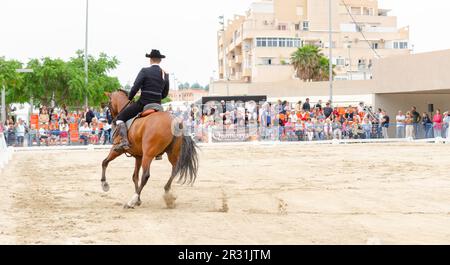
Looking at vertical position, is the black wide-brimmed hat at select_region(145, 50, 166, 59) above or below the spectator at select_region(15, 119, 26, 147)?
above

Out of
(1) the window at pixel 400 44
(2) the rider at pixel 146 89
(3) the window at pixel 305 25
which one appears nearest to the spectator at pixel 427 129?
(2) the rider at pixel 146 89

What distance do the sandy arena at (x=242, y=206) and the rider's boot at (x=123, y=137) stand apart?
91cm

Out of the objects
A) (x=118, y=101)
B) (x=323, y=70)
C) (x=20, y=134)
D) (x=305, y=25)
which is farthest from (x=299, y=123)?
(x=305, y=25)

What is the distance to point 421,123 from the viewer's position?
34.6m

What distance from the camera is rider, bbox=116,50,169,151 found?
36.6ft

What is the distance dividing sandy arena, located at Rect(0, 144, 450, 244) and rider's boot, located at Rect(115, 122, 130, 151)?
0.91m

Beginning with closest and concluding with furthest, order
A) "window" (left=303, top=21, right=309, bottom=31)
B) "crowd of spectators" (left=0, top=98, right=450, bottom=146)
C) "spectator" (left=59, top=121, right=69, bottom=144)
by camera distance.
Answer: "crowd of spectators" (left=0, top=98, right=450, bottom=146) → "spectator" (left=59, top=121, right=69, bottom=144) → "window" (left=303, top=21, right=309, bottom=31)

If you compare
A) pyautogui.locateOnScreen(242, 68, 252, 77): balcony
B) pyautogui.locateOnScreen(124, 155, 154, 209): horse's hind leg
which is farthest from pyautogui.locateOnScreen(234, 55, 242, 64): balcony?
pyautogui.locateOnScreen(124, 155, 154, 209): horse's hind leg

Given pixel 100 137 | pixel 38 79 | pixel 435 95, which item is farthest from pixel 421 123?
pixel 38 79

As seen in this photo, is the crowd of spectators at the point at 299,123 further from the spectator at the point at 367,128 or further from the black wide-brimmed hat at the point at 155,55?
the black wide-brimmed hat at the point at 155,55

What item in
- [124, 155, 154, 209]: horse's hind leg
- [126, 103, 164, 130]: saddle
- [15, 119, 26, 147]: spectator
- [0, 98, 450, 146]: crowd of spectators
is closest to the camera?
[124, 155, 154, 209]: horse's hind leg

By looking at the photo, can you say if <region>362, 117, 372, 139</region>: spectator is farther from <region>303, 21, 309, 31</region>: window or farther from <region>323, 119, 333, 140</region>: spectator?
<region>303, 21, 309, 31</region>: window

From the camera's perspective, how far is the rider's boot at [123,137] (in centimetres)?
1112

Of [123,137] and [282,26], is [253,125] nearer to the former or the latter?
[123,137]
